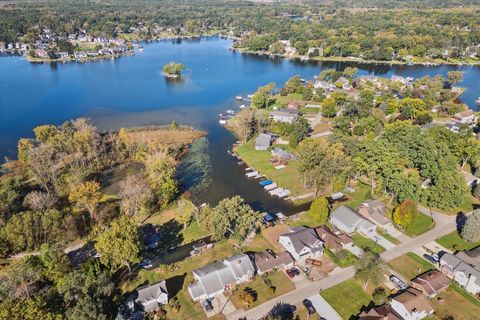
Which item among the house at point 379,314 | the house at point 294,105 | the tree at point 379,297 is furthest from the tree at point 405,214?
the house at point 294,105

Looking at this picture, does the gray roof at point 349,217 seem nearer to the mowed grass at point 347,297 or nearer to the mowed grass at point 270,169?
the mowed grass at point 270,169

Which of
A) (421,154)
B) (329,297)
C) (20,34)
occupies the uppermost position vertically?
(20,34)

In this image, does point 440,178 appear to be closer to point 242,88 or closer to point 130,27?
point 242,88

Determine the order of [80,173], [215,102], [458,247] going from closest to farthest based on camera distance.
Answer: [458,247], [80,173], [215,102]

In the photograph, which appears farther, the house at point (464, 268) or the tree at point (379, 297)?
the house at point (464, 268)

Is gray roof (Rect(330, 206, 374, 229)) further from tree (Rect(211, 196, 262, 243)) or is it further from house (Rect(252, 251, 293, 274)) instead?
tree (Rect(211, 196, 262, 243))

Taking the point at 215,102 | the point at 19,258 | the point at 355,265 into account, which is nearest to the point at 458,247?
the point at 355,265

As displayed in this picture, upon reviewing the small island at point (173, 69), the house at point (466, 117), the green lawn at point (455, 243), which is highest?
the small island at point (173, 69)
